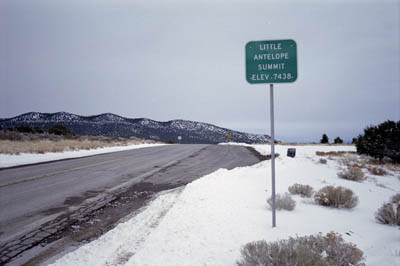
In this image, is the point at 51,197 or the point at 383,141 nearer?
the point at 51,197

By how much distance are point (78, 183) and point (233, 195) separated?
16.2 ft

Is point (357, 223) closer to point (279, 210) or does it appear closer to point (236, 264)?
point (279, 210)

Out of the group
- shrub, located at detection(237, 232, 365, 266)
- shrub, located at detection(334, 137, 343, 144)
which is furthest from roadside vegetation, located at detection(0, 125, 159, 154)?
shrub, located at detection(334, 137, 343, 144)

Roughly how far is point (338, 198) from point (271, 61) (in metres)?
3.27

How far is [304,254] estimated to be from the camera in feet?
7.38

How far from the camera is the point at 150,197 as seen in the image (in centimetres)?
588

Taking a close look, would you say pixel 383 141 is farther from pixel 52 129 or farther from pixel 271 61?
pixel 52 129

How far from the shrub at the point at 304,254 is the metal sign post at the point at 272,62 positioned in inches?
40.4

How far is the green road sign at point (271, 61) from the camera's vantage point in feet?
11.7

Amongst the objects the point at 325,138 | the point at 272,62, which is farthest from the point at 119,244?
the point at 325,138

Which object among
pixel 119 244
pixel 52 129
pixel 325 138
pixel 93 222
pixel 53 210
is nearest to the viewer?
pixel 119 244

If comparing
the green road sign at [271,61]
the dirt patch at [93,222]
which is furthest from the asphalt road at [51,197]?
the green road sign at [271,61]

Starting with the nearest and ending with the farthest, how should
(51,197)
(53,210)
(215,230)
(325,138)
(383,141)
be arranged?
(215,230) < (53,210) < (51,197) < (383,141) < (325,138)

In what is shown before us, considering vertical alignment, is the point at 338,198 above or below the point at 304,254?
below
